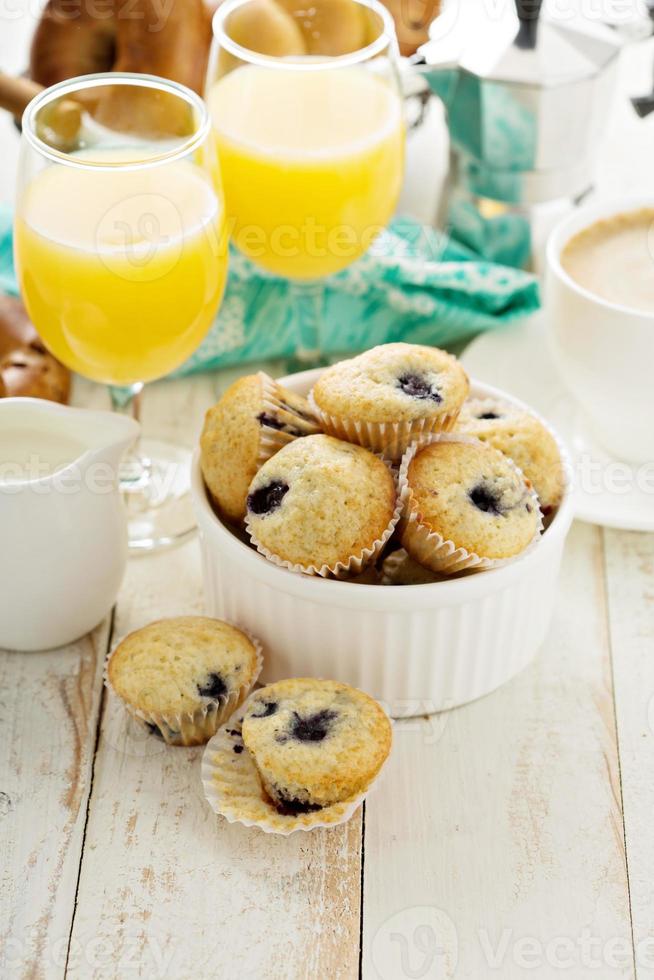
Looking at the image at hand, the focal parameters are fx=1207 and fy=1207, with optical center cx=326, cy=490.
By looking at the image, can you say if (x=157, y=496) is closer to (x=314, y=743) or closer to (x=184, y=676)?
(x=184, y=676)

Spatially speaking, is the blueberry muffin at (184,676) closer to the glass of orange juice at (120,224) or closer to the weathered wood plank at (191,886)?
the weathered wood plank at (191,886)

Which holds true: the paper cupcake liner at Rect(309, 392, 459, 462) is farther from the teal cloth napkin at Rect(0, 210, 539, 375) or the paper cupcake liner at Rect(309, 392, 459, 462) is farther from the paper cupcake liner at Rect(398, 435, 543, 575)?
the teal cloth napkin at Rect(0, 210, 539, 375)

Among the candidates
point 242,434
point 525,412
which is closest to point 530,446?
point 525,412

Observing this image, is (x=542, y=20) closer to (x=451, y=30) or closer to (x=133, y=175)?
(x=451, y=30)

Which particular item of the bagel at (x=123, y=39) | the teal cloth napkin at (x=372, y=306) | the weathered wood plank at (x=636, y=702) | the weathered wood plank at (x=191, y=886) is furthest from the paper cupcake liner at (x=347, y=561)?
the bagel at (x=123, y=39)

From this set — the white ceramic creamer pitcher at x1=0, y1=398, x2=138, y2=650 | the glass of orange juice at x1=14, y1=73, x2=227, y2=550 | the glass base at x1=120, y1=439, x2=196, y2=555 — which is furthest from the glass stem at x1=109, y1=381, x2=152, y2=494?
the white ceramic creamer pitcher at x1=0, y1=398, x2=138, y2=650
